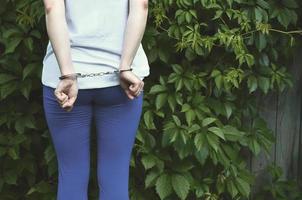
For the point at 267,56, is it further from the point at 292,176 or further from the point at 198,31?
the point at 292,176

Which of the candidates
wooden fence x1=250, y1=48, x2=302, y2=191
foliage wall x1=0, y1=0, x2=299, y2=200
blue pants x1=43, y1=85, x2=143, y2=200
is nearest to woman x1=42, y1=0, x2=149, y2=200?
blue pants x1=43, y1=85, x2=143, y2=200

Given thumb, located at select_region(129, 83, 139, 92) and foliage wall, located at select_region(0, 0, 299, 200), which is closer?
thumb, located at select_region(129, 83, 139, 92)

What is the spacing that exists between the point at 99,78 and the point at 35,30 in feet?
2.89

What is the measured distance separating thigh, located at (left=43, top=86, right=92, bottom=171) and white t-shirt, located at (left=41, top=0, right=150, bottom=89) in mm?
60

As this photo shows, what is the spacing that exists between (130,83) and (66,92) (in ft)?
0.69

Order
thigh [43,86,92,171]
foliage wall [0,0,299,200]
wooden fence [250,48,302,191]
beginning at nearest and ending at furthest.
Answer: thigh [43,86,92,171] → foliage wall [0,0,299,200] → wooden fence [250,48,302,191]

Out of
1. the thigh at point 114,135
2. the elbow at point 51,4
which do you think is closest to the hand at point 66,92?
the thigh at point 114,135

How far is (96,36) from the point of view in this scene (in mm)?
2031

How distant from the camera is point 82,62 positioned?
6.66ft

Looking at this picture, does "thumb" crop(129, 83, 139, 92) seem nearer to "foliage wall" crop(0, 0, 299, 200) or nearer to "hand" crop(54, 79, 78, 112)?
"hand" crop(54, 79, 78, 112)

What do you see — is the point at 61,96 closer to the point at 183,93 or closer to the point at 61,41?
the point at 61,41

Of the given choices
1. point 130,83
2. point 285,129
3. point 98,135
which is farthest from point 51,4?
point 285,129

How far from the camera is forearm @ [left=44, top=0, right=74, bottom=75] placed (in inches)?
76.9

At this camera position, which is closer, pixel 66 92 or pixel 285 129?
pixel 66 92
